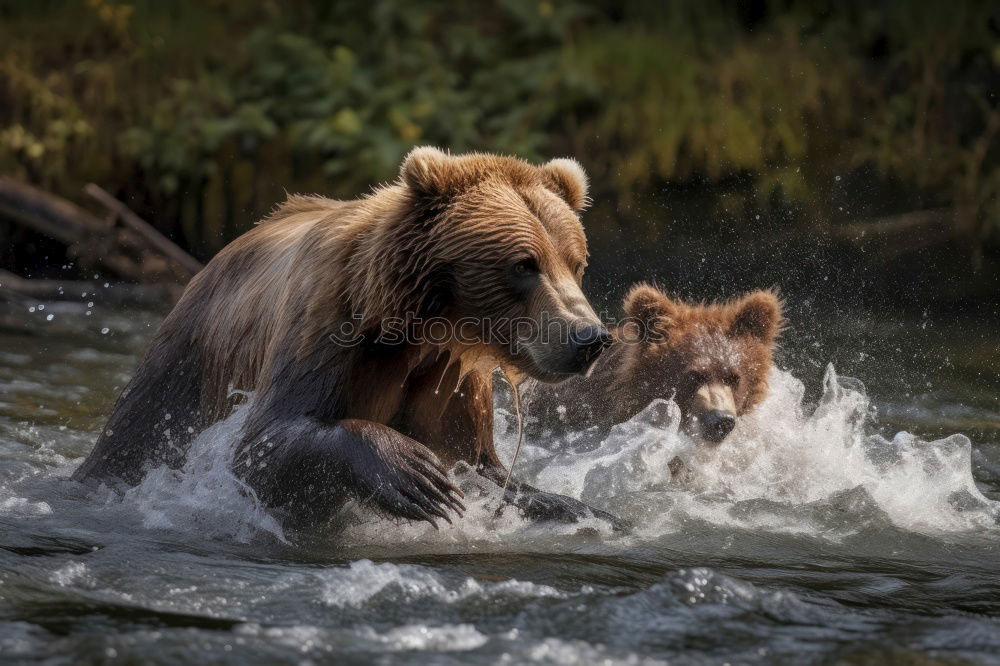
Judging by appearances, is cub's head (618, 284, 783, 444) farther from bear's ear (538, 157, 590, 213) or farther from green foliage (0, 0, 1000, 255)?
green foliage (0, 0, 1000, 255)

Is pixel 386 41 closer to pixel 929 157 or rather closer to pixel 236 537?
pixel 929 157

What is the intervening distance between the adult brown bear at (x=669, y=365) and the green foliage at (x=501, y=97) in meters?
4.71

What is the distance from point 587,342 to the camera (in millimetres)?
4215

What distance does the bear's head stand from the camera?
438 centimetres

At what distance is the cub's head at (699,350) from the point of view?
21.1 feet

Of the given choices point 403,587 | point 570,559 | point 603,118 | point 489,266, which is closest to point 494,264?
point 489,266

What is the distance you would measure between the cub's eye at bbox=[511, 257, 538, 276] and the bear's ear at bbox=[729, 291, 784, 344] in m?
2.43

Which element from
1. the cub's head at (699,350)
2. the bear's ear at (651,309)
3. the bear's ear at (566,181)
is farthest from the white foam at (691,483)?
the bear's ear at (566,181)

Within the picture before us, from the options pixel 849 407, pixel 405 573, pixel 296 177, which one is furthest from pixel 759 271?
pixel 405 573

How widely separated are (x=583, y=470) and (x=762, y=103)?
6871 millimetres

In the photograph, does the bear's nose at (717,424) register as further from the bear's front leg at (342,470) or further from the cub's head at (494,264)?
the bear's front leg at (342,470)

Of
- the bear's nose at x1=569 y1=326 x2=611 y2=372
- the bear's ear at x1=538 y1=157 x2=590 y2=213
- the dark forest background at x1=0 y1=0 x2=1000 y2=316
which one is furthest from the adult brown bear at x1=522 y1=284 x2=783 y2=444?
the dark forest background at x1=0 y1=0 x2=1000 y2=316

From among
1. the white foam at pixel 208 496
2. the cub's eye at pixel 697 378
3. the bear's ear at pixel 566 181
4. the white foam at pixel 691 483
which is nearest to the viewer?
the white foam at pixel 208 496

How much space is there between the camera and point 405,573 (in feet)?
12.7
